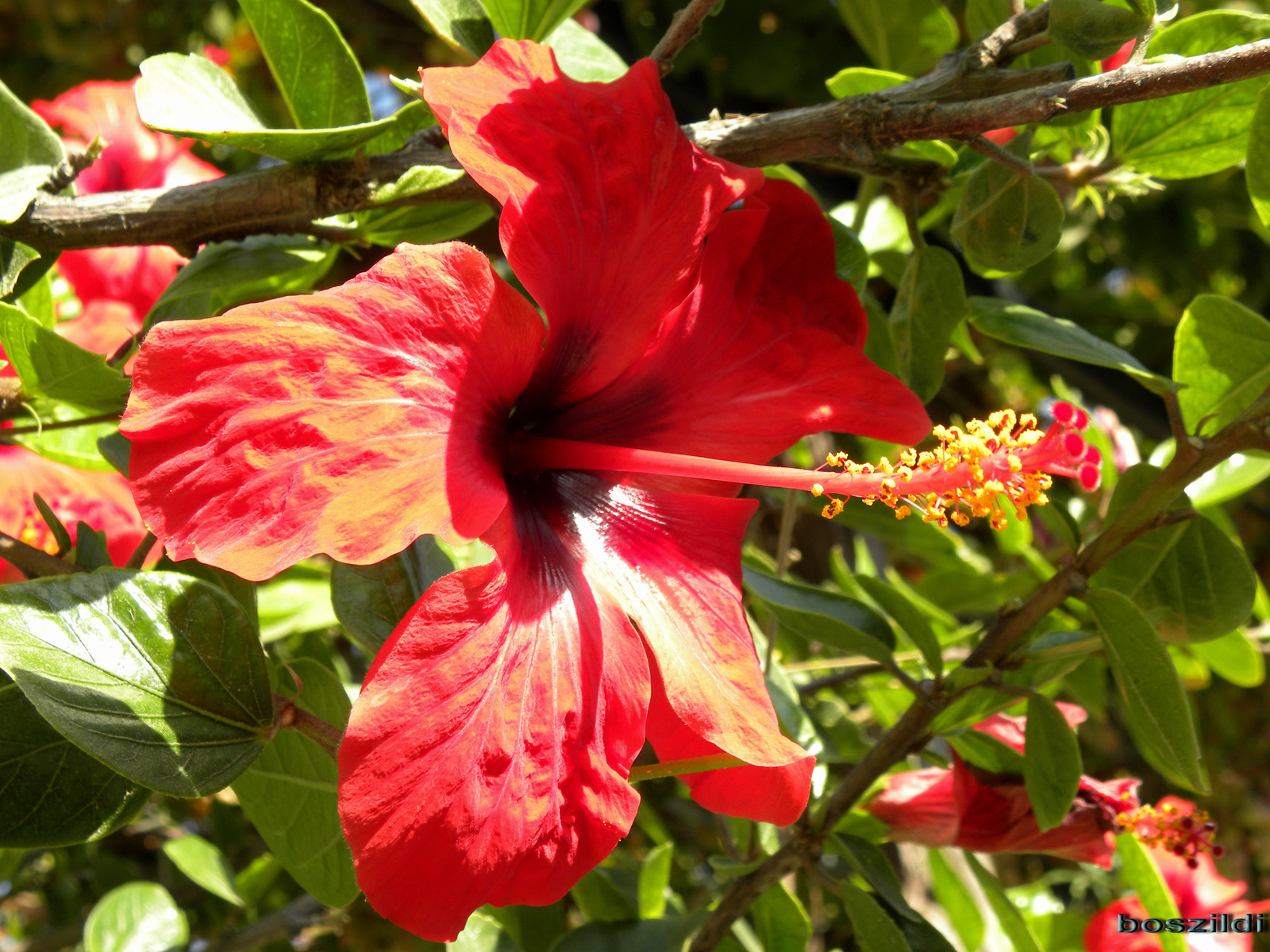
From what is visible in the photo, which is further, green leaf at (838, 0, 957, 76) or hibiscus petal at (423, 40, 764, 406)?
green leaf at (838, 0, 957, 76)

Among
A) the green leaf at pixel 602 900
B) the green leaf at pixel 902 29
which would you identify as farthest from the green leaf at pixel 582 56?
the green leaf at pixel 602 900

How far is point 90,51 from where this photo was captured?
2.49 m

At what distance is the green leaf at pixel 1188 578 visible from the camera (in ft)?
2.98

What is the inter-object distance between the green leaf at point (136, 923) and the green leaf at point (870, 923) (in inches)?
33.6

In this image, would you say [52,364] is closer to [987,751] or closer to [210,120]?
[210,120]

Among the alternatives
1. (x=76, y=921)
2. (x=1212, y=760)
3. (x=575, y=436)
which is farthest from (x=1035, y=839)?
(x=1212, y=760)

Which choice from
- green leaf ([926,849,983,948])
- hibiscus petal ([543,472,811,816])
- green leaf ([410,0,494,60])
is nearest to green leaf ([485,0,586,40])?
green leaf ([410,0,494,60])

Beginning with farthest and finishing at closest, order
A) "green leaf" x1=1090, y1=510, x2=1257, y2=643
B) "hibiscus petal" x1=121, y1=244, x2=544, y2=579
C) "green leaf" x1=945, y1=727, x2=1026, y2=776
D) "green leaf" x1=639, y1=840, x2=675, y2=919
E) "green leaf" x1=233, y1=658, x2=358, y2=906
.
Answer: "green leaf" x1=639, y1=840, x2=675, y2=919 < "green leaf" x1=945, y1=727, x2=1026, y2=776 < "green leaf" x1=1090, y1=510, x2=1257, y2=643 < "green leaf" x1=233, y1=658, x2=358, y2=906 < "hibiscus petal" x1=121, y1=244, x2=544, y2=579

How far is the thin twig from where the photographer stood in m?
0.76

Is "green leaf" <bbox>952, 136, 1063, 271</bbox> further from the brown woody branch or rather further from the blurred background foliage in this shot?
the blurred background foliage

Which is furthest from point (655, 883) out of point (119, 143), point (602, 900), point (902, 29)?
point (119, 143)

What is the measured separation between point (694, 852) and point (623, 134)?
68.5 inches

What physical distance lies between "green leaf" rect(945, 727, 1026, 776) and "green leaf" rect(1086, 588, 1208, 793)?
0.61ft

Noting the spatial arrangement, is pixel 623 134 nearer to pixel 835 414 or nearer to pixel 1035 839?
pixel 835 414
